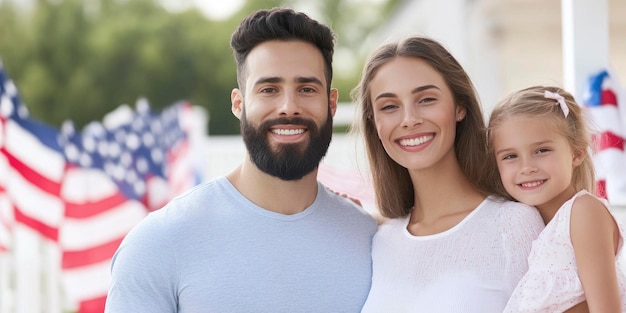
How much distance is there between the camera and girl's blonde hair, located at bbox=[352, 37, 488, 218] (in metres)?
3.19

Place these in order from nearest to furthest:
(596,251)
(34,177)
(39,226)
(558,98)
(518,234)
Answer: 1. (596,251)
2. (518,234)
3. (558,98)
4. (34,177)
5. (39,226)

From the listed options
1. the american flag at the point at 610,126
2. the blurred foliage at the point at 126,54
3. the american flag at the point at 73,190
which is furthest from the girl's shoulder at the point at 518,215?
the blurred foliage at the point at 126,54

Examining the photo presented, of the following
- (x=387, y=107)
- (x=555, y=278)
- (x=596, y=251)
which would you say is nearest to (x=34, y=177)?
(x=387, y=107)

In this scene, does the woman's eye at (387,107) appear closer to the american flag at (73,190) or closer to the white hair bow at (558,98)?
the white hair bow at (558,98)

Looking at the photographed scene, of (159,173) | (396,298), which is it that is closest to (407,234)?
(396,298)

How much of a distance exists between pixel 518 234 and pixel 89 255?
412 centimetres

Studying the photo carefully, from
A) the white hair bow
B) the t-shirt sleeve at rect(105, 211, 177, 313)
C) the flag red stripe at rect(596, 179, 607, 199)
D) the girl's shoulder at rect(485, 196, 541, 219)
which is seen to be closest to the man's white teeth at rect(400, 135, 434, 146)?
the girl's shoulder at rect(485, 196, 541, 219)

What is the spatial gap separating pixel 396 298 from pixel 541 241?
1.75 feet

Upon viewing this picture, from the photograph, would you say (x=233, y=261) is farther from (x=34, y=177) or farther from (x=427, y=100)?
(x=34, y=177)

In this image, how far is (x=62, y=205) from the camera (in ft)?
20.1

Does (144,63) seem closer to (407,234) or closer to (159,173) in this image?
(159,173)

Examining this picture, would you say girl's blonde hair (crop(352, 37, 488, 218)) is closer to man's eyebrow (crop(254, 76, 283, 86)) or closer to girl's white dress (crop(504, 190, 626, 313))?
man's eyebrow (crop(254, 76, 283, 86))

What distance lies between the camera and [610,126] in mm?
4555

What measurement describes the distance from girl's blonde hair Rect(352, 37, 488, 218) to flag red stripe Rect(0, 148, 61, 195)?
3.07 metres
